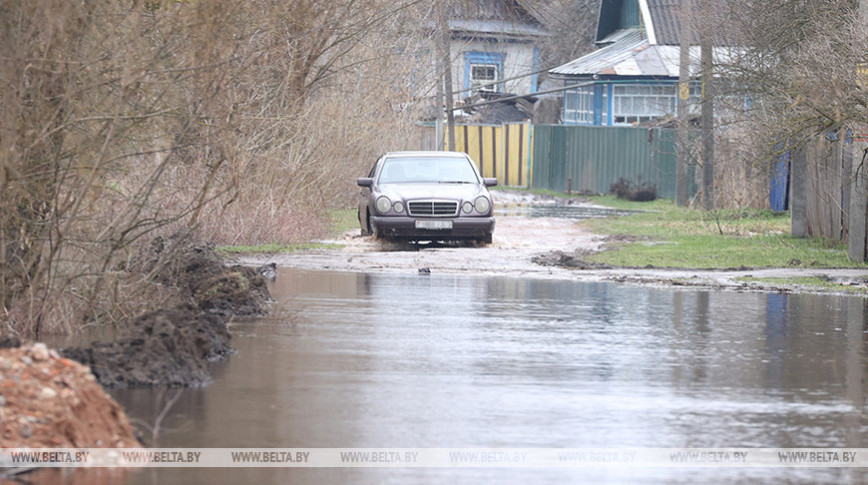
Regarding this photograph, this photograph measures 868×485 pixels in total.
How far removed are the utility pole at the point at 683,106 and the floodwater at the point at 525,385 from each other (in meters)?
16.1

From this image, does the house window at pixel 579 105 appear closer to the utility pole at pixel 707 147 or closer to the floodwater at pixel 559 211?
the floodwater at pixel 559 211

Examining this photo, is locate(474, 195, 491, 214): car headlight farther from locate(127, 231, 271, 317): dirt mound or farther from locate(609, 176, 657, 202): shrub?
locate(609, 176, 657, 202): shrub

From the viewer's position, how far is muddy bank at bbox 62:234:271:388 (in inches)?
316

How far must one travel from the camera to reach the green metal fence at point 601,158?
3938cm

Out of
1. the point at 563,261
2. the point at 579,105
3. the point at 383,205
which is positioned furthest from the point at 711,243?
the point at 579,105

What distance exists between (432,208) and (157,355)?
1205 cm

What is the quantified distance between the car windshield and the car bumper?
1209mm

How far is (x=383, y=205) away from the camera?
792 inches

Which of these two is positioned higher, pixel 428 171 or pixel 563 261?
pixel 428 171

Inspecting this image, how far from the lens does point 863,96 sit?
14.8 meters

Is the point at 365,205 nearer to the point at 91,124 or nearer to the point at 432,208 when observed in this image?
the point at 432,208

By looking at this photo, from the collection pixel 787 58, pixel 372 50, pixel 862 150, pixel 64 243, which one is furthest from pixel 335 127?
pixel 64 243

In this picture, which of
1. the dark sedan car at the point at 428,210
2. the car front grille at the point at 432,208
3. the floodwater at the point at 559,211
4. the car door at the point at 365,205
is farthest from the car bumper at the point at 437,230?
the floodwater at the point at 559,211

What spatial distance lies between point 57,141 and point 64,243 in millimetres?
805
